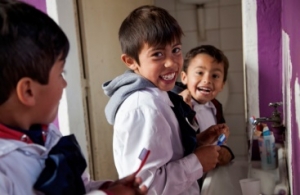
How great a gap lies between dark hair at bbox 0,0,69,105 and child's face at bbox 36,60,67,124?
0.04 ft

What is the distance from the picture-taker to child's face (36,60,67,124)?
0.66 metres

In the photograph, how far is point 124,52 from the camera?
3.53 ft

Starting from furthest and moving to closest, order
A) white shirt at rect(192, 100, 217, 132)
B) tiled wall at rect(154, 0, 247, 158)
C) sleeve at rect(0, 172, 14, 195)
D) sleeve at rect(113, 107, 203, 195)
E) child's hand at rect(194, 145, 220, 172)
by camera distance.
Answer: tiled wall at rect(154, 0, 247, 158), white shirt at rect(192, 100, 217, 132), child's hand at rect(194, 145, 220, 172), sleeve at rect(113, 107, 203, 195), sleeve at rect(0, 172, 14, 195)

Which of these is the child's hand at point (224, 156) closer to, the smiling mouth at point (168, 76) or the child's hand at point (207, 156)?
the child's hand at point (207, 156)

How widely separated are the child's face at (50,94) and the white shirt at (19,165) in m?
0.06

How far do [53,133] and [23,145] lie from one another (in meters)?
0.10

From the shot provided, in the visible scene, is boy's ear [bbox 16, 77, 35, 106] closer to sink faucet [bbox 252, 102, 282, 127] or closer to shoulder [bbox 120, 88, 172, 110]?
shoulder [bbox 120, 88, 172, 110]

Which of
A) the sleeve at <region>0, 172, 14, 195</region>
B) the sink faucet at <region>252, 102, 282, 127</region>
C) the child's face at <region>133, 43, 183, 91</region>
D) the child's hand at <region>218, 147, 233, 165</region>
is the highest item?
the child's face at <region>133, 43, 183, 91</region>

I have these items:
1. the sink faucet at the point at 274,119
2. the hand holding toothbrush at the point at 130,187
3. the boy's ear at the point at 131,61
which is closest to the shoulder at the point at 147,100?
the boy's ear at the point at 131,61

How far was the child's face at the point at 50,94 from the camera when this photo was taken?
663 mm

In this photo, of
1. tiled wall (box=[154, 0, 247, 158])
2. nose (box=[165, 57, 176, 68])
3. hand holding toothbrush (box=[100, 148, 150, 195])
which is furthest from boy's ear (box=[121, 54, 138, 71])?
tiled wall (box=[154, 0, 247, 158])

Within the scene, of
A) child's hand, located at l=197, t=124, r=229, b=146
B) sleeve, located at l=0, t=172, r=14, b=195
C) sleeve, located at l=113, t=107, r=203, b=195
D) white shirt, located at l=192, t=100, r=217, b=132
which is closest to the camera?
sleeve, located at l=0, t=172, r=14, b=195

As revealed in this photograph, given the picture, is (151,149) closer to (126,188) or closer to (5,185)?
(126,188)

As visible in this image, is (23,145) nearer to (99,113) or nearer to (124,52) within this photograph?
(124,52)
